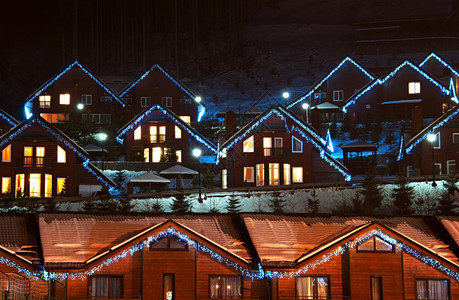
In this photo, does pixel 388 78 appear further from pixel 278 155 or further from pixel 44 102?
pixel 44 102

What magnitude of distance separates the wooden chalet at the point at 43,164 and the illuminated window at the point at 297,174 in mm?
13550

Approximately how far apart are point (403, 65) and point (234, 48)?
2341 inches

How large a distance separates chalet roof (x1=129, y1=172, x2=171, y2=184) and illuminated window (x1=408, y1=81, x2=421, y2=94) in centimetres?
3053

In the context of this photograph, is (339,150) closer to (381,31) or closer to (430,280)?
(430,280)

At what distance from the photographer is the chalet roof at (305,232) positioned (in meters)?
41.3

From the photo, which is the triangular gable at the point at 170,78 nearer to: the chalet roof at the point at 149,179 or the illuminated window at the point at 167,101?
the illuminated window at the point at 167,101

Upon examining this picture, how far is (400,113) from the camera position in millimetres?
93000

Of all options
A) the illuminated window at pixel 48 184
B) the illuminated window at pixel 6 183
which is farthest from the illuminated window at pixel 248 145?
the illuminated window at pixel 6 183

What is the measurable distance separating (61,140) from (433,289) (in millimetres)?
35916

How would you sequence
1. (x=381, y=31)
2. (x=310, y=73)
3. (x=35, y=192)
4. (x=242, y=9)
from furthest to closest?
(x=242, y=9) → (x=381, y=31) → (x=310, y=73) → (x=35, y=192)

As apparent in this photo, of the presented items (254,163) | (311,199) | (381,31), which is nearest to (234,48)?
(381,31)

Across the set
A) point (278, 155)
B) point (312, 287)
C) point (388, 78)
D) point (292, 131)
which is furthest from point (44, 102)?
point (312, 287)

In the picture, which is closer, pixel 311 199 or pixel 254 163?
pixel 311 199

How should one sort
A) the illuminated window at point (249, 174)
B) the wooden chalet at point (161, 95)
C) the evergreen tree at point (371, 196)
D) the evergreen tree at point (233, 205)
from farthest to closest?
1. the wooden chalet at point (161, 95)
2. the illuminated window at point (249, 174)
3. the evergreen tree at point (371, 196)
4. the evergreen tree at point (233, 205)
